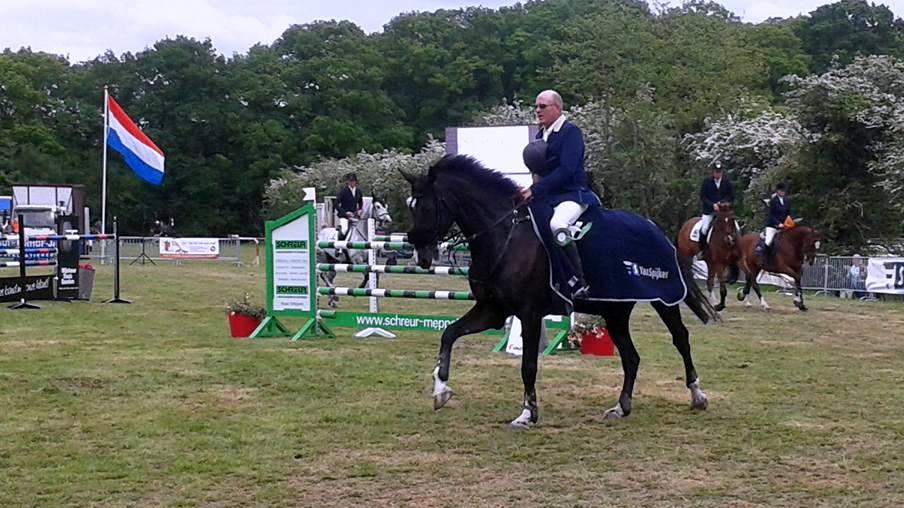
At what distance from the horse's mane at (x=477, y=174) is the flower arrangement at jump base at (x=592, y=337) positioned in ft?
13.0

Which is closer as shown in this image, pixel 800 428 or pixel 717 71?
pixel 800 428

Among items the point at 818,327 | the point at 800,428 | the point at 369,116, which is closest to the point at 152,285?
the point at 818,327

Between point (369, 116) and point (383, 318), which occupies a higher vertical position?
point (369, 116)

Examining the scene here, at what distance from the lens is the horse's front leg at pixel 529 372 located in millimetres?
7993

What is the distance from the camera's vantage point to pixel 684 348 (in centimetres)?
886

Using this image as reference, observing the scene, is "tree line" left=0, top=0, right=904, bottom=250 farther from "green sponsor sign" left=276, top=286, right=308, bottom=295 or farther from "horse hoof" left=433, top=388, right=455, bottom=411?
"horse hoof" left=433, top=388, right=455, bottom=411

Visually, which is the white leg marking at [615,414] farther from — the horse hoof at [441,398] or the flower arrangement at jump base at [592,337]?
the flower arrangement at jump base at [592,337]

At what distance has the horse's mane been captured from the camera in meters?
8.45

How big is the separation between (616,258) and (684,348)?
3.58ft

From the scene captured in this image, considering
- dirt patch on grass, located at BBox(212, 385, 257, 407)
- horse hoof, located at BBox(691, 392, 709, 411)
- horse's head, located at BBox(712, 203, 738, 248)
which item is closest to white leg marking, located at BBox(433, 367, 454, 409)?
dirt patch on grass, located at BBox(212, 385, 257, 407)

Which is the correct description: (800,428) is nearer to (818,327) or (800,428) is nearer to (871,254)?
(818,327)

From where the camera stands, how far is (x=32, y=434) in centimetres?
755

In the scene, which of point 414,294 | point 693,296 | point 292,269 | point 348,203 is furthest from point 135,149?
point 693,296

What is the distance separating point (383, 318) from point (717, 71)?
3469cm
